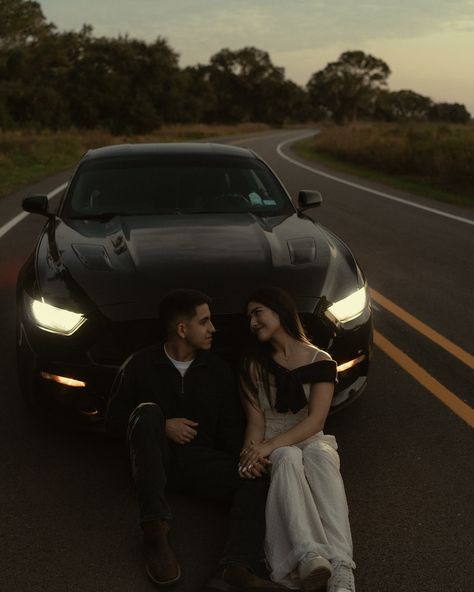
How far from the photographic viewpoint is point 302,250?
4.81 m

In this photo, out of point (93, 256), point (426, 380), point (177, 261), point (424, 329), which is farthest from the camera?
point (424, 329)

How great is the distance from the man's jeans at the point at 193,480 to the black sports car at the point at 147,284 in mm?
537

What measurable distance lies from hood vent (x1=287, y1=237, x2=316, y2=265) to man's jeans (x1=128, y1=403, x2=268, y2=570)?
1306 millimetres

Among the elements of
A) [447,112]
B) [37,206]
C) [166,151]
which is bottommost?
[447,112]

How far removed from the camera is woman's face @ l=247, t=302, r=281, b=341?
3.81m

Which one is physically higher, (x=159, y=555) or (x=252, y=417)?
(x=252, y=417)

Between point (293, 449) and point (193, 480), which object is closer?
point (293, 449)

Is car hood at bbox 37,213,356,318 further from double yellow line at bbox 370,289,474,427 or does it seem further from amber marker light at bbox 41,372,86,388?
double yellow line at bbox 370,289,474,427

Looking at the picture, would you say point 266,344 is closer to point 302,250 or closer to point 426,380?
point 302,250

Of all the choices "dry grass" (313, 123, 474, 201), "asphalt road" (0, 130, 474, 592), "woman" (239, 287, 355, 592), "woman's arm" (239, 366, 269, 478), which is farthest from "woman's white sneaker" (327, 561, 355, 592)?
"dry grass" (313, 123, 474, 201)

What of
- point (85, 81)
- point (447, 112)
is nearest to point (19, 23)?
point (85, 81)

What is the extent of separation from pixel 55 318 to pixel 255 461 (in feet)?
4.37

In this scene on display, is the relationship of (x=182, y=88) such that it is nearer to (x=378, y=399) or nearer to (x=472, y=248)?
(x=472, y=248)

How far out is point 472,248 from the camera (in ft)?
34.7
